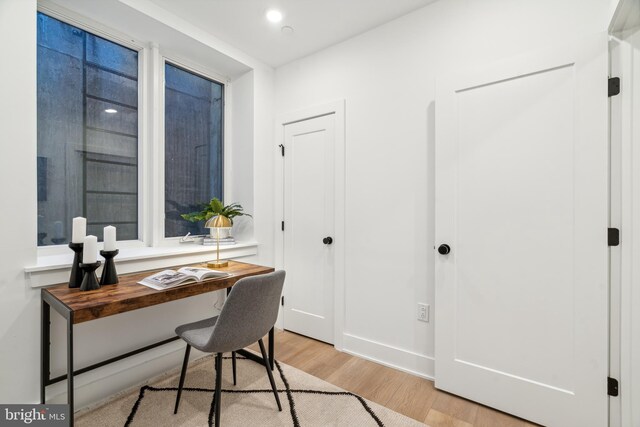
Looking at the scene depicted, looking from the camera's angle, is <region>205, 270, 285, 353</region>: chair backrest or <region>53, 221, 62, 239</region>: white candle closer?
<region>205, 270, 285, 353</region>: chair backrest

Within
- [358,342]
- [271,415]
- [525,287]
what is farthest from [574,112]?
[271,415]

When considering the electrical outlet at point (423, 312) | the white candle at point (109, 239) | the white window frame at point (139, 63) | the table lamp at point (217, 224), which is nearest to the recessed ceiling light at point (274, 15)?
the white window frame at point (139, 63)

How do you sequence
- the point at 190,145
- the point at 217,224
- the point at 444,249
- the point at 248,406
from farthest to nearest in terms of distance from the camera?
the point at 190,145, the point at 217,224, the point at 444,249, the point at 248,406

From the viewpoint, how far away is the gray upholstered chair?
1.42 m

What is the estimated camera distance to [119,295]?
1497mm

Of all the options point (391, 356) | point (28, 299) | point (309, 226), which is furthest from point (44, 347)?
point (391, 356)

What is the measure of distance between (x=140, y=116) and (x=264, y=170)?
3.56 feet

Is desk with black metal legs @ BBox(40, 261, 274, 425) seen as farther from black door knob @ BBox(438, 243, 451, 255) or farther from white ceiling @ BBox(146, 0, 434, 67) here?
white ceiling @ BBox(146, 0, 434, 67)

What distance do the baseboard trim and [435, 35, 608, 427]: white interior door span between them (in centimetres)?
15

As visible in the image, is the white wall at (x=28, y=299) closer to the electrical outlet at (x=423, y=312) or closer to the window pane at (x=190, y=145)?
the window pane at (x=190, y=145)

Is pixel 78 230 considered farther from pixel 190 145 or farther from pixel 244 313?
pixel 190 145

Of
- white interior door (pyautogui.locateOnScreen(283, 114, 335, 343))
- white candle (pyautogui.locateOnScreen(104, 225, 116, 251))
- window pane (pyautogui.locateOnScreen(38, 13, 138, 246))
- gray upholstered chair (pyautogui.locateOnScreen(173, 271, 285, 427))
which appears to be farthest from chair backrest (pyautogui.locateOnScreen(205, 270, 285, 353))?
window pane (pyautogui.locateOnScreen(38, 13, 138, 246))

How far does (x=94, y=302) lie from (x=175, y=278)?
0.41 m

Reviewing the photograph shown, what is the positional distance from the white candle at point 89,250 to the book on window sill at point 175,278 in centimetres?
29
